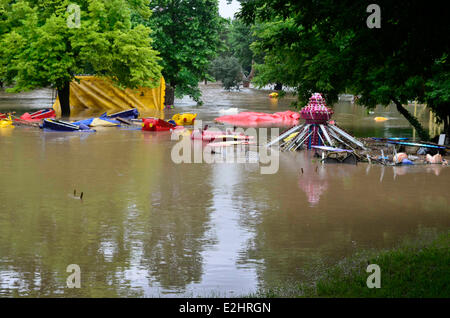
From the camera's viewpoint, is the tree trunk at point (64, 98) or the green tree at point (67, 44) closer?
the green tree at point (67, 44)

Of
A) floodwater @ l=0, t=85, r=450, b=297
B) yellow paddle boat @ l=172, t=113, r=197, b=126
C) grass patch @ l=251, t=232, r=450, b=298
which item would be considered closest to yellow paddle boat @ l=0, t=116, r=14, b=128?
yellow paddle boat @ l=172, t=113, r=197, b=126

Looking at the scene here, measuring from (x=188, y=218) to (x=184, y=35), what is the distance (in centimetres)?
→ 4096

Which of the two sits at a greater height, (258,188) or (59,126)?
(59,126)

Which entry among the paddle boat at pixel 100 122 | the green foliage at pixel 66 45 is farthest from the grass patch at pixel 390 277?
the green foliage at pixel 66 45

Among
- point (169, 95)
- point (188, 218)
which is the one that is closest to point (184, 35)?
point (169, 95)

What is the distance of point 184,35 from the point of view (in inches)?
2121

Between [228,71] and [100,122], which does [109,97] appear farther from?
[228,71]

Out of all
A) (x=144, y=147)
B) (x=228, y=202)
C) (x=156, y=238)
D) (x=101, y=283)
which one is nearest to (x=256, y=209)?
(x=228, y=202)

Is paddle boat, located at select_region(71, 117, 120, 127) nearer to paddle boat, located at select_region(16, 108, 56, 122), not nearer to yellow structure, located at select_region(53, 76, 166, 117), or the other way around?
paddle boat, located at select_region(16, 108, 56, 122)

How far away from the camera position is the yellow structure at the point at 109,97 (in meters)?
51.5

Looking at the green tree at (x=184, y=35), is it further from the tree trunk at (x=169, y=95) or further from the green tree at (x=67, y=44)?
the green tree at (x=67, y=44)

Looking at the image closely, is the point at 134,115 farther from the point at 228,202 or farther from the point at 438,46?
the point at 438,46

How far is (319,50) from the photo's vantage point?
27031 millimetres

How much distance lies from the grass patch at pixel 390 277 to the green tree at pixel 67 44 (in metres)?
32.5
